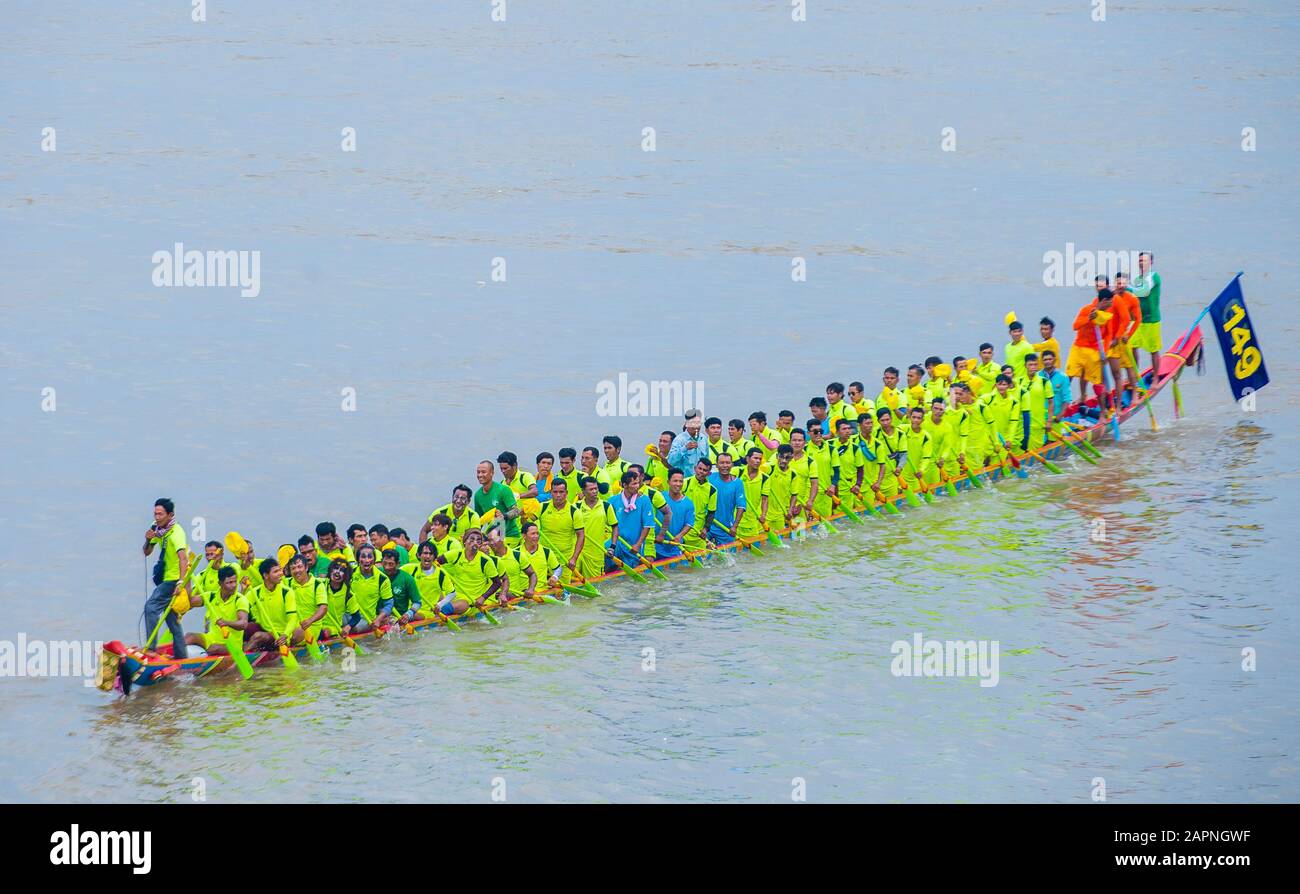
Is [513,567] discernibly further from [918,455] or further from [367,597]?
[918,455]

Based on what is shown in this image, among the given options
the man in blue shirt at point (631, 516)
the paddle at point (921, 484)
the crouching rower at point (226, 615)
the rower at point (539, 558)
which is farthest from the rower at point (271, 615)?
the paddle at point (921, 484)

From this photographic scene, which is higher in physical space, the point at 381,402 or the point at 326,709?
the point at 381,402

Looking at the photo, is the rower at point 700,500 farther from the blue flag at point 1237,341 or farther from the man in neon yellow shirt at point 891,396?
the blue flag at point 1237,341

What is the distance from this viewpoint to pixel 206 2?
1925 inches

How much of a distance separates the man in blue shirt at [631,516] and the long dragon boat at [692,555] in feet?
1.05

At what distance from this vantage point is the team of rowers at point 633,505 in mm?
17141

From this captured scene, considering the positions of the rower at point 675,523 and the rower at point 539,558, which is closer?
the rower at point 539,558

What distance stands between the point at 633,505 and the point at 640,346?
10.5m

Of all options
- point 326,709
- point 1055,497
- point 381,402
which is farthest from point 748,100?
point 326,709

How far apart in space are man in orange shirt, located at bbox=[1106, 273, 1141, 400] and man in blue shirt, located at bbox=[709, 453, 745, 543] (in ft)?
21.0

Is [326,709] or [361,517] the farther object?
[361,517]

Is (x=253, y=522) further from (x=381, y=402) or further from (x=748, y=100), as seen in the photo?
(x=748, y=100)

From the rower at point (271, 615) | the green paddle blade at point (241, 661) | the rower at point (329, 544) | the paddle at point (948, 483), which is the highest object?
the paddle at point (948, 483)

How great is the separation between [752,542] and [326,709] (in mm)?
6192
